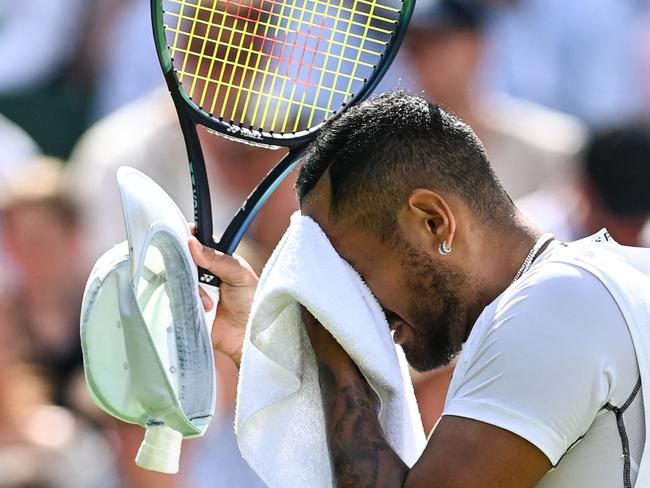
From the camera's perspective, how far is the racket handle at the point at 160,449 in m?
2.56

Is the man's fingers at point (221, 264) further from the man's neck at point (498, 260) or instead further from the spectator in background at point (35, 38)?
the spectator in background at point (35, 38)

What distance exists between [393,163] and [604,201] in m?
2.33

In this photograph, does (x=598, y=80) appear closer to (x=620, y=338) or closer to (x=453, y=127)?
(x=453, y=127)

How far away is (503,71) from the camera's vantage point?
5.49 metres

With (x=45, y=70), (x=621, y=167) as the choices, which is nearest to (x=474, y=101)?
(x=621, y=167)

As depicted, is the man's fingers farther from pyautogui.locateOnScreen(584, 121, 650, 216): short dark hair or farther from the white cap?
pyautogui.locateOnScreen(584, 121, 650, 216): short dark hair

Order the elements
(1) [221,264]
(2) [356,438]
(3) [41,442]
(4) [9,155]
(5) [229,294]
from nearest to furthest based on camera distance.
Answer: (2) [356,438] → (1) [221,264] → (5) [229,294] → (3) [41,442] → (4) [9,155]

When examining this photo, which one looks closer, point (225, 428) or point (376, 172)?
point (376, 172)

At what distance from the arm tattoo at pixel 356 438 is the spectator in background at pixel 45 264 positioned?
98.8 inches

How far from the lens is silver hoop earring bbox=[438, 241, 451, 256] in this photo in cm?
247

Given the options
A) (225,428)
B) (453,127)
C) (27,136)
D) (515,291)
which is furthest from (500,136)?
(515,291)

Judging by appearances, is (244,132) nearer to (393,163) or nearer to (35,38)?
(393,163)

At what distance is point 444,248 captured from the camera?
8.09 feet

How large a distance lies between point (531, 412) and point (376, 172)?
1.88ft
